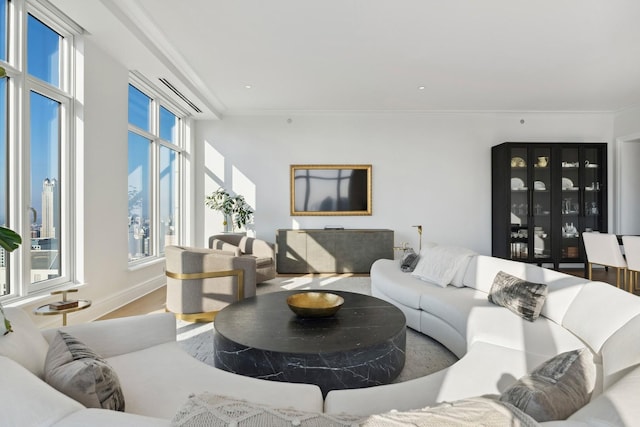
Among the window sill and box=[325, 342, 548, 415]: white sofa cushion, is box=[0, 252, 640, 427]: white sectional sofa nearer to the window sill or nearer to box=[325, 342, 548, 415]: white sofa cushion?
box=[325, 342, 548, 415]: white sofa cushion

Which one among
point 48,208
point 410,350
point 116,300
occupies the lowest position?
point 410,350

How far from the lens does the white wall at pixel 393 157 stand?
20.9 feet

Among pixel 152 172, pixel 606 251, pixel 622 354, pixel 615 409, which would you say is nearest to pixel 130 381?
pixel 615 409

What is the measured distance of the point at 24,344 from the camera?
1344 millimetres

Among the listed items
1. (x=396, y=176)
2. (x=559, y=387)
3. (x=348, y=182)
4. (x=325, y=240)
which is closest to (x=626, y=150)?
(x=396, y=176)

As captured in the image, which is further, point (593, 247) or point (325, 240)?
point (325, 240)

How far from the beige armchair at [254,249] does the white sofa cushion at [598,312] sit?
3690mm

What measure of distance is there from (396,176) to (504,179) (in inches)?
72.6

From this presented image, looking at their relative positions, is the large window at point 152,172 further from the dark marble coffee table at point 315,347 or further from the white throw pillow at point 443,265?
the white throw pillow at point 443,265

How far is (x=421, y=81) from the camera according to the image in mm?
4816

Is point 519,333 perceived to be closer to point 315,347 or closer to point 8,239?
point 315,347

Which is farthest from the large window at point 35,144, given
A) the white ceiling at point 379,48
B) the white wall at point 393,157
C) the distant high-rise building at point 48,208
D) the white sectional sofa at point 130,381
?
the white wall at point 393,157

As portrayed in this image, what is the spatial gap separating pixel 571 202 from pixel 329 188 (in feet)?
A: 14.3

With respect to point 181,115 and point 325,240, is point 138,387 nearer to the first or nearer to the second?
point 325,240
